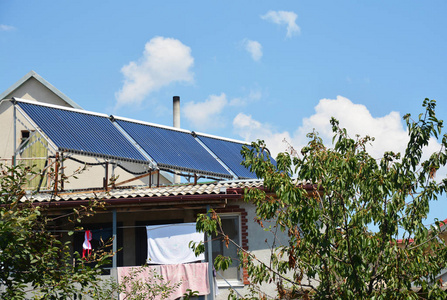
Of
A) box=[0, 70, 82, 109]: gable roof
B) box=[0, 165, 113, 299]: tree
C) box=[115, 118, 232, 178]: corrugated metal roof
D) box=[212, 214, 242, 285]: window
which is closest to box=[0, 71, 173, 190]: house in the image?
box=[0, 70, 82, 109]: gable roof

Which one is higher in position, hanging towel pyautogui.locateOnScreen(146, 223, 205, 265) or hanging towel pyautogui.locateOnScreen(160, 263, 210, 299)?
hanging towel pyautogui.locateOnScreen(146, 223, 205, 265)

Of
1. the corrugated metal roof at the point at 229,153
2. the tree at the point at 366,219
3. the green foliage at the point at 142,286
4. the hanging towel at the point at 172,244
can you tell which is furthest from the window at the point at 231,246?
the tree at the point at 366,219

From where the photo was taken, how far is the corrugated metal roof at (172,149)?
19844 millimetres

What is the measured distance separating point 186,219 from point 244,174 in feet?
10.3

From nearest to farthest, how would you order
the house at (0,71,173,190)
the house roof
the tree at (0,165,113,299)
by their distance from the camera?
the tree at (0,165,113,299), the house roof, the house at (0,71,173,190)

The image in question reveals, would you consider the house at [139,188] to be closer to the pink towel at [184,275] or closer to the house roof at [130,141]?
the house roof at [130,141]

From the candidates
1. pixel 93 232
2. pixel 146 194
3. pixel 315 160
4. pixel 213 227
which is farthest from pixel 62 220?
pixel 315 160

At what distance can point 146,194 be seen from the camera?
1762cm

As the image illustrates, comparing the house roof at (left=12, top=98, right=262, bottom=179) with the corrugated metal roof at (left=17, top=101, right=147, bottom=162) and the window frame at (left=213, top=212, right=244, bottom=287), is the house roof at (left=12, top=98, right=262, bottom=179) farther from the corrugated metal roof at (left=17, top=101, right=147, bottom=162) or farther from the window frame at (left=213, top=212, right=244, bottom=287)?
the window frame at (left=213, top=212, right=244, bottom=287)

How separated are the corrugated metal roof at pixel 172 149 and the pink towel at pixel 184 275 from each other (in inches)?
121

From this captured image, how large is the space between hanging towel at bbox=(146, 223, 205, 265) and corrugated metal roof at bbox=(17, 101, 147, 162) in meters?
2.37

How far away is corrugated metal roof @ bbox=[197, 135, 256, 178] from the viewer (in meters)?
21.9

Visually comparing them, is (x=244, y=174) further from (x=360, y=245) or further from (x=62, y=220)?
(x=360, y=245)

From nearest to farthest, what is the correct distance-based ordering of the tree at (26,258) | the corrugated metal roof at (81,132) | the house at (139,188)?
the tree at (26,258)
the house at (139,188)
the corrugated metal roof at (81,132)
